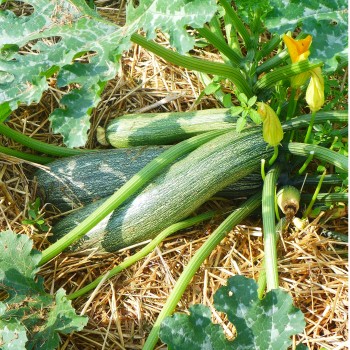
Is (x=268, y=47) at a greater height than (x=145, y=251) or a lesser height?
greater

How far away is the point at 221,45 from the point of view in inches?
113

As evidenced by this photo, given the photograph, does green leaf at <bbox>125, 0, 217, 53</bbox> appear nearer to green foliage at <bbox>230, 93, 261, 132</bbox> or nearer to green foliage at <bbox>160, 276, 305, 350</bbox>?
green foliage at <bbox>230, 93, 261, 132</bbox>

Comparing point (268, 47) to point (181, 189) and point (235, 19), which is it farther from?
point (181, 189)

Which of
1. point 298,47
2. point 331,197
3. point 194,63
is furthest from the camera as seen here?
point 331,197

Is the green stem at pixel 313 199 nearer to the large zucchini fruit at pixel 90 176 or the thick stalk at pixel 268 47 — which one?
the large zucchini fruit at pixel 90 176

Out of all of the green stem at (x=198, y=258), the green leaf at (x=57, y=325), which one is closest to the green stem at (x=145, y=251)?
the green stem at (x=198, y=258)

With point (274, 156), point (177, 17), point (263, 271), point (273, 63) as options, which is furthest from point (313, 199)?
point (177, 17)

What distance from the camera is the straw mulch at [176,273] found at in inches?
106

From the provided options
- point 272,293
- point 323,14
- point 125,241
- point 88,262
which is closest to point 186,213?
point 125,241

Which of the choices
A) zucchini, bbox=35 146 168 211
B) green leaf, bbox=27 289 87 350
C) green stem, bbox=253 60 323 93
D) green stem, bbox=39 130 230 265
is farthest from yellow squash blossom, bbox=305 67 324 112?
green leaf, bbox=27 289 87 350

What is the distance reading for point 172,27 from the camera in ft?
7.82

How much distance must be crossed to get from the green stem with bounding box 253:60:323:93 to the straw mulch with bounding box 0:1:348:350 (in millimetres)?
466

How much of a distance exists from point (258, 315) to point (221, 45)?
113cm

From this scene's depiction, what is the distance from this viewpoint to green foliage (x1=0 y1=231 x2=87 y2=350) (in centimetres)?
242
